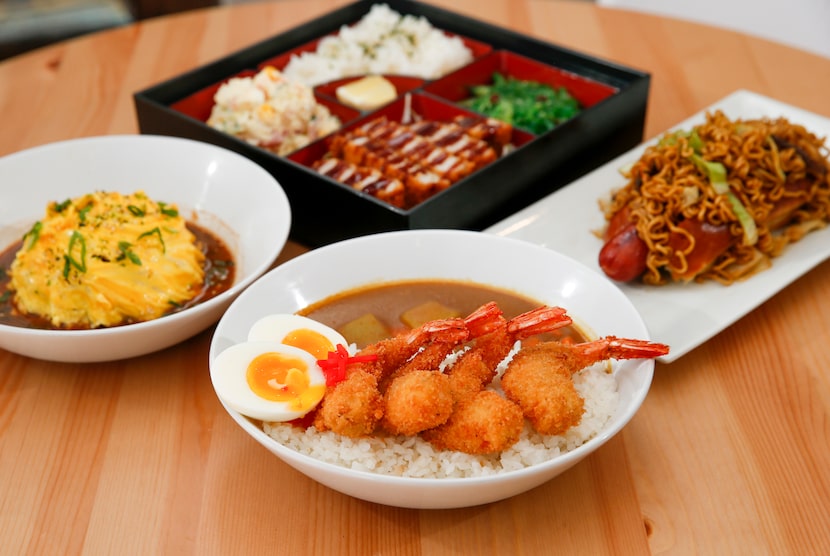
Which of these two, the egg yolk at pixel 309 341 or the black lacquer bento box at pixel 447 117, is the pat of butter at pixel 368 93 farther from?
the egg yolk at pixel 309 341

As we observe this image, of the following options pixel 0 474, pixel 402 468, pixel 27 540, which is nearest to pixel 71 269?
pixel 0 474

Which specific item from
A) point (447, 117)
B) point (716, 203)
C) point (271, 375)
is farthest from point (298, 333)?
point (447, 117)

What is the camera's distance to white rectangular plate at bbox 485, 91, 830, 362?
2059mm

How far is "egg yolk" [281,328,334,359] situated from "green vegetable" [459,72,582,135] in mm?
1371

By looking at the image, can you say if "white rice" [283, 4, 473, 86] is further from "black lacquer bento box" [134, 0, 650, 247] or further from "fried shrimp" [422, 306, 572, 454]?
"fried shrimp" [422, 306, 572, 454]

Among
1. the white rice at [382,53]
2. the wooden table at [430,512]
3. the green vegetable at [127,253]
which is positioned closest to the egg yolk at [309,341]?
the wooden table at [430,512]

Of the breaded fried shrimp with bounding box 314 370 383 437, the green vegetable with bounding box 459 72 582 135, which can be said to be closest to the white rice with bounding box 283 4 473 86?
the green vegetable with bounding box 459 72 582 135

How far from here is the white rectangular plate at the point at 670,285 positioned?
206 centimetres

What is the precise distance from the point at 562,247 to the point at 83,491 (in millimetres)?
1300

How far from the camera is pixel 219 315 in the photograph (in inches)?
78.0

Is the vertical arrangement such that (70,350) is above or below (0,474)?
above

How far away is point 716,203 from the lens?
226cm

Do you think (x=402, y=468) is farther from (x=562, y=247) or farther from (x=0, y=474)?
(x=562, y=247)

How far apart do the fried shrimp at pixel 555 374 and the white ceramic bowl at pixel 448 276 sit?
0.05m
